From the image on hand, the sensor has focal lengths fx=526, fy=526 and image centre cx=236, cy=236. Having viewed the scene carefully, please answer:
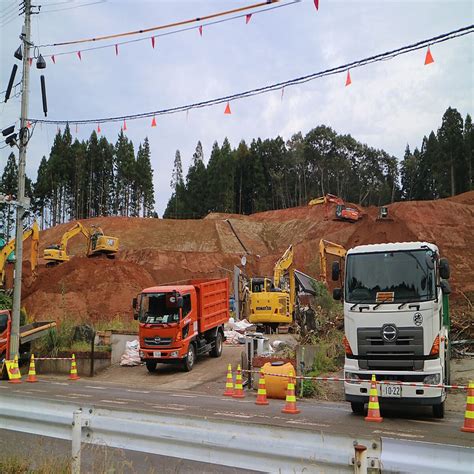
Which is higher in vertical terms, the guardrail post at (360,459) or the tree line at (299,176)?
the tree line at (299,176)

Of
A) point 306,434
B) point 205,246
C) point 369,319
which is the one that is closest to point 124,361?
point 369,319

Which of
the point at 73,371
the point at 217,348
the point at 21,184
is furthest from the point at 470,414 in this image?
the point at 21,184

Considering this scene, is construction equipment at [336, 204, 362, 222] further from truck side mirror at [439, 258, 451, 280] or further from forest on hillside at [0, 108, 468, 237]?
truck side mirror at [439, 258, 451, 280]

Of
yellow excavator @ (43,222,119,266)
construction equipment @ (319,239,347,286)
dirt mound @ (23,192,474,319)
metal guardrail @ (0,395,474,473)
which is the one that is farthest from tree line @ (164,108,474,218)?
metal guardrail @ (0,395,474,473)

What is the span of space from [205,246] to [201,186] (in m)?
28.5

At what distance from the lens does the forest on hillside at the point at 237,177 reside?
84688mm

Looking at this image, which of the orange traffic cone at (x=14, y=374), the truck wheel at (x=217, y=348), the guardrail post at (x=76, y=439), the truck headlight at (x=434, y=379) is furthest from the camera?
the truck wheel at (x=217, y=348)

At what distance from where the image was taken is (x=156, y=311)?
64.8 ft

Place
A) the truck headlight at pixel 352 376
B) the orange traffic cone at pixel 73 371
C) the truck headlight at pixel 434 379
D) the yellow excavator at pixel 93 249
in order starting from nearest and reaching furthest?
the truck headlight at pixel 434 379 < the truck headlight at pixel 352 376 < the orange traffic cone at pixel 73 371 < the yellow excavator at pixel 93 249

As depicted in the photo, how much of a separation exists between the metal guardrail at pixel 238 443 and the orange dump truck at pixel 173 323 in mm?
14369

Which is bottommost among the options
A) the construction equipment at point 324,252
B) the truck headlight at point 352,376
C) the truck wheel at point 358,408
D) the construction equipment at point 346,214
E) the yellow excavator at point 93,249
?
the truck wheel at point 358,408

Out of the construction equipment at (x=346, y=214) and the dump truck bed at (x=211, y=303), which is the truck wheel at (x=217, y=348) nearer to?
the dump truck bed at (x=211, y=303)

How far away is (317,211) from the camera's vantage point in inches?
2702

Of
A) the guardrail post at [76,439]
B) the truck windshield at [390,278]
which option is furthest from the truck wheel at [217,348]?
the guardrail post at [76,439]
